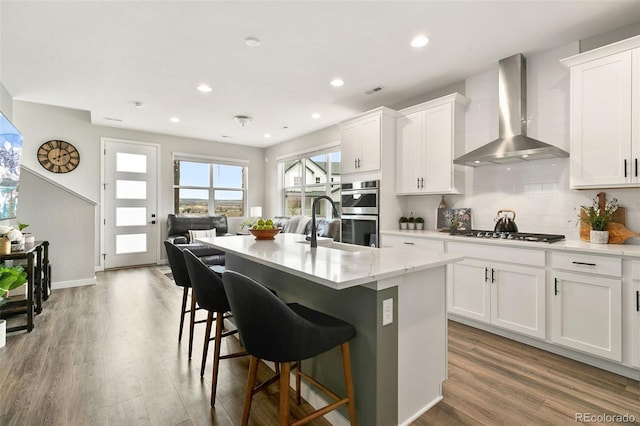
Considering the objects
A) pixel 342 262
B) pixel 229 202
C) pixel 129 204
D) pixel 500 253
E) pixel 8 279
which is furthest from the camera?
pixel 229 202

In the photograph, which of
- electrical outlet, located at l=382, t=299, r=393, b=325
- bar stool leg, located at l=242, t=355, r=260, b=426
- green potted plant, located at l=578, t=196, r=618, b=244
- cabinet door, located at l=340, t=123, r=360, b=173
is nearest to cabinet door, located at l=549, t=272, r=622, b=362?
green potted plant, located at l=578, t=196, r=618, b=244

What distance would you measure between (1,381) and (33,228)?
311 cm

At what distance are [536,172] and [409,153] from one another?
55.0 inches

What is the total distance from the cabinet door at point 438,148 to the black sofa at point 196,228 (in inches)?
150

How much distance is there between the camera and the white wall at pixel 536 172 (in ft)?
9.63

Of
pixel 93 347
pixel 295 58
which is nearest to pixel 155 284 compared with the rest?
pixel 93 347

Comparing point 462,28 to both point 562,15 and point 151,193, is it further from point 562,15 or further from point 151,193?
point 151,193

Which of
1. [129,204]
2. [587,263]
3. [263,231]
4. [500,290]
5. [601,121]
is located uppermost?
[601,121]

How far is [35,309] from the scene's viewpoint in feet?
11.6

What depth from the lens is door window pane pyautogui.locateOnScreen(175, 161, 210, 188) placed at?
6.90 metres

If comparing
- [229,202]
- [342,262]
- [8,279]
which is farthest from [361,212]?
[229,202]

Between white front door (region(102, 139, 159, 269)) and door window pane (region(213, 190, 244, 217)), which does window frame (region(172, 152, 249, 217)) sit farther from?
white front door (region(102, 139, 159, 269))

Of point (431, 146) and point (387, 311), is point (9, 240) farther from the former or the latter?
point (431, 146)

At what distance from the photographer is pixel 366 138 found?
13.9 feet
